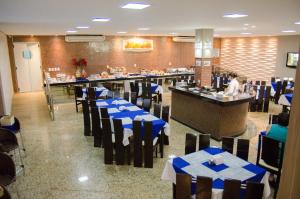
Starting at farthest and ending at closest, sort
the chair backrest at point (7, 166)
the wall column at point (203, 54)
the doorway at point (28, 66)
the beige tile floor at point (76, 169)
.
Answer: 1. the doorway at point (28, 66)
2. the wall column at point (203, 54)
3. the beige tile floor at point (76, 169)
4. the chair backrest at point (7, 166)

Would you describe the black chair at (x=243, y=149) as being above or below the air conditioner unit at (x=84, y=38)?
below

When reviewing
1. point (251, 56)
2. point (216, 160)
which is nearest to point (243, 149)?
point (216, 160)

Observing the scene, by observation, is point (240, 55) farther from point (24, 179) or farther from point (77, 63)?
point (24, 179)

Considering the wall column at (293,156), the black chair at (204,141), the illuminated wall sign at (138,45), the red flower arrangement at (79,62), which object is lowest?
the black chair at (204,141)

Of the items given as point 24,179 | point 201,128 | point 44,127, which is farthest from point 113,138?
point 44,127

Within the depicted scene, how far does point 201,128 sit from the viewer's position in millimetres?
7102

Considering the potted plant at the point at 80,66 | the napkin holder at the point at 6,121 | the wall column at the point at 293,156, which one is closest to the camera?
the wall column at the point at 293,156

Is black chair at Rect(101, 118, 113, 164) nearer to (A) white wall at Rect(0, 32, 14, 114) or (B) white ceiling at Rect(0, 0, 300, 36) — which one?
(B) white ceiling at Rect(0, 0, 300, 36)

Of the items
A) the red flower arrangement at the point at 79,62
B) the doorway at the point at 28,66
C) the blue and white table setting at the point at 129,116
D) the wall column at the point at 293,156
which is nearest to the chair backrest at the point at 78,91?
the blue and white table setting at the point at 129,116

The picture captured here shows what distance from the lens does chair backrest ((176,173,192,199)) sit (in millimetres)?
2939

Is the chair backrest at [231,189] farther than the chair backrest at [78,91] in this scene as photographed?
No

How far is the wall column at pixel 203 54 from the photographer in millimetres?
8234

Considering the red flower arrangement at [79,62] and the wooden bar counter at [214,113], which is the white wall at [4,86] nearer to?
the red flower arrangement at [79,62]

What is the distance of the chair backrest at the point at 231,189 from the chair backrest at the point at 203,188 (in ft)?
0.60
